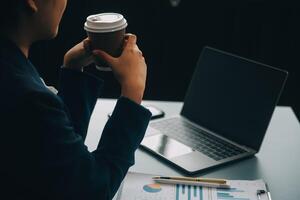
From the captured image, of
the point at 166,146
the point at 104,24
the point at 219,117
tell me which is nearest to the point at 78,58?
the point at 104,24

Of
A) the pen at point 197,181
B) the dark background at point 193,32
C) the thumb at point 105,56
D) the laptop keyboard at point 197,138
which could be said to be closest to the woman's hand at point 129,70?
the thumb at point 105,56

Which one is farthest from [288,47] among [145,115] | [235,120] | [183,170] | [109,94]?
[145,115]

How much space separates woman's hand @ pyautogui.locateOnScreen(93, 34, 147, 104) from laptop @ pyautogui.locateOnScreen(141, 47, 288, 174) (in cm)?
29

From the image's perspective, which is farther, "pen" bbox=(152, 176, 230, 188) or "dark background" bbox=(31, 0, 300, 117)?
"dark background" bbox=(31, 0, 300, 117)

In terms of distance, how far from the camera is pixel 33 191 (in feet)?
2.72

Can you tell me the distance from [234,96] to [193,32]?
1510 mm

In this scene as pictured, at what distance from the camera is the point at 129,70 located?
1019 millimetres

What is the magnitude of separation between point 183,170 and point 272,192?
0.72 ft

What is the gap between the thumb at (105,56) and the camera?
1.03m

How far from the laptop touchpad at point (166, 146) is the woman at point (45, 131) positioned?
309 millimetres

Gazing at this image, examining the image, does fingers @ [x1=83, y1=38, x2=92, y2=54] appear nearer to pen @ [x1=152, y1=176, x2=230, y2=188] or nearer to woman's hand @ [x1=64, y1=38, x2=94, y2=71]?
woman's hand @ [x1=64, y1=38, x2=94, y2=71]

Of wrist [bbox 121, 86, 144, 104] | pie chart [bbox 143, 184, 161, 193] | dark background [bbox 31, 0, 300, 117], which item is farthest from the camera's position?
dark background [bbox 31, 0, 300, 117]

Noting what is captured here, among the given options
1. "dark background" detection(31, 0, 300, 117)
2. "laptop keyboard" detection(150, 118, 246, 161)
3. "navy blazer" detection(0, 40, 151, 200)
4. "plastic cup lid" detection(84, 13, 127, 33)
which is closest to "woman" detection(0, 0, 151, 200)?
"navy blazer" detection(0, 40, 151, 200)

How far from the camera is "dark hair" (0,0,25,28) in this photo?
2.74ft
